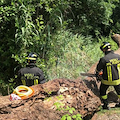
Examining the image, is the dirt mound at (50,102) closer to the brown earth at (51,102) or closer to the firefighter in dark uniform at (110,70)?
the brown earth at (51,102)

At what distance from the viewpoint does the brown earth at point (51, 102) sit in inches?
86.0

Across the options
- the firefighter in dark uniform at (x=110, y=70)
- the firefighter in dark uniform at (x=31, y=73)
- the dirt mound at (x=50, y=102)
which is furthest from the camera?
the firefighter in dark uniform at (x=110, y=70)

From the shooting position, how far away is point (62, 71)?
5148mm

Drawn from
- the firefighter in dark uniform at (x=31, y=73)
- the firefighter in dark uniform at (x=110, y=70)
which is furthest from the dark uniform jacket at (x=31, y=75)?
the firefighter in dark uniform at (x=110, y=70)

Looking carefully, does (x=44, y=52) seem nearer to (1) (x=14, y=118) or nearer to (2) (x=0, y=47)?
(2) (x=0, y=47)

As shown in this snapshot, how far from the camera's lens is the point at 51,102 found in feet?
8.36

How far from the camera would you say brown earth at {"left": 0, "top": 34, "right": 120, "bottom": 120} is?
219cm

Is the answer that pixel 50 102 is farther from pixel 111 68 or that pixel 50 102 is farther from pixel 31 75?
pixel 111 68

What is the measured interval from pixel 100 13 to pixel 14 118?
262 inches

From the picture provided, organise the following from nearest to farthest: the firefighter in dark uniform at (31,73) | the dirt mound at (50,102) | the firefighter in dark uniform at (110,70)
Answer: the dirt mound at (50,102)
the firefighter in dark uniform at (31,73)
the firefighter in dark uniform at (110,70)

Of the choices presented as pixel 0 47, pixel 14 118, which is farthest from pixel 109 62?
pixel 0 47

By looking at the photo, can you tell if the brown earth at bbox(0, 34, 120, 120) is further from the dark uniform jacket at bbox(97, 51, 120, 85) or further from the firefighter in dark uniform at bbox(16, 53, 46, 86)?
the dark uniform jacket at bbox(97, 51, 120, 85)

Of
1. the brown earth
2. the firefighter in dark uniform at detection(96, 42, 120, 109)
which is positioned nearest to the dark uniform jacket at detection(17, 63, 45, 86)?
the brown earth

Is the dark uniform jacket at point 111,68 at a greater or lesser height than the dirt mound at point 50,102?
greater
